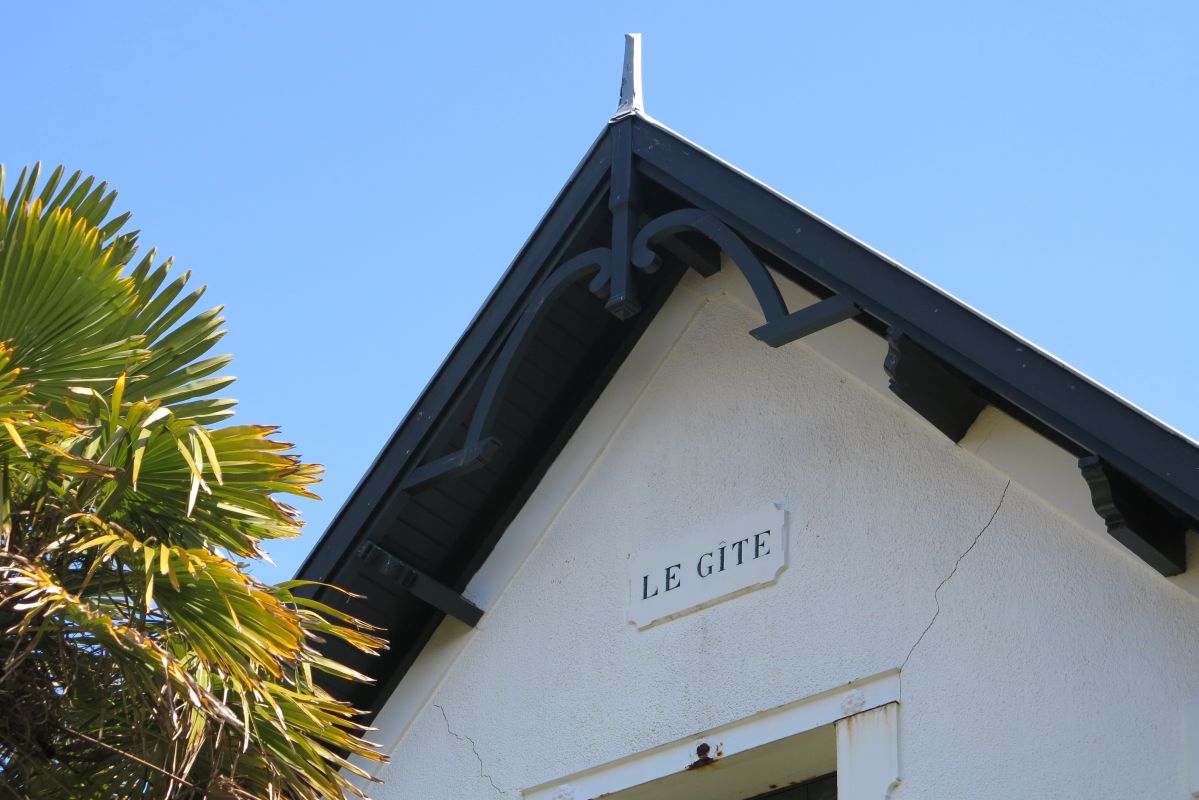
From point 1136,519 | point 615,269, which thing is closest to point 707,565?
point 615,269

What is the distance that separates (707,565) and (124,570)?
2.40 metres

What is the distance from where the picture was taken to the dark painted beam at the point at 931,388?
6.20 metres

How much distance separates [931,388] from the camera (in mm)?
6324

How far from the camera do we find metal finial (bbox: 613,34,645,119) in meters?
7.37

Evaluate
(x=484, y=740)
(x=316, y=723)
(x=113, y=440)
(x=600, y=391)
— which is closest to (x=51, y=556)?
(x=113, y=440)

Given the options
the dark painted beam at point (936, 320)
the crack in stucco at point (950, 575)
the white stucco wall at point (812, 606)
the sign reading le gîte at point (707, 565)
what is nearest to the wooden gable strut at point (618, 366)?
the dark painted beam at point (936, 320)

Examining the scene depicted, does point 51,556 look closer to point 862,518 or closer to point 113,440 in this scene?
point 113,440

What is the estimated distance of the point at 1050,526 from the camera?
6.09m

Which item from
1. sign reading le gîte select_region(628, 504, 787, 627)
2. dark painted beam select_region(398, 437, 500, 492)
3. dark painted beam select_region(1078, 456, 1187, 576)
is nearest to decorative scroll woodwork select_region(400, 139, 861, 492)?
dark painted beam select_region(398, 437, 500, 492)

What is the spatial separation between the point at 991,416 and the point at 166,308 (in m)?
2.88

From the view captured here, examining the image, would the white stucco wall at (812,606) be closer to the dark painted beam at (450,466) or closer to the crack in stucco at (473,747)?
the crack in stucco at (473,747)

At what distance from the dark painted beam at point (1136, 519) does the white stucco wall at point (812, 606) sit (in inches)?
4.2

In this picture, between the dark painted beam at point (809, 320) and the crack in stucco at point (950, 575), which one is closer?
the crack in stucco at point (950, 575)

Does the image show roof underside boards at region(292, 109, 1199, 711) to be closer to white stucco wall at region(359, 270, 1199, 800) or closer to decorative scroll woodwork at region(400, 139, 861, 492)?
decorative scroll woodwork at region(400, 139, 861, 492)
